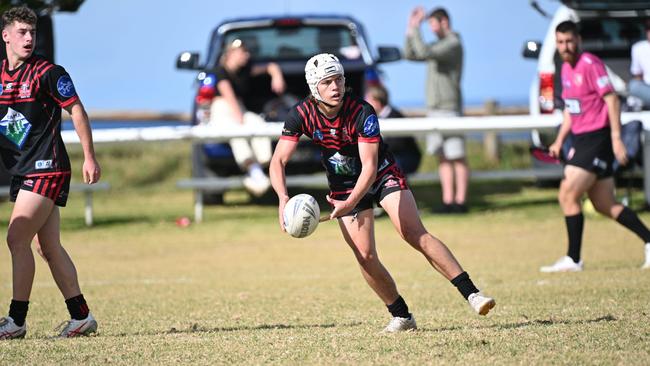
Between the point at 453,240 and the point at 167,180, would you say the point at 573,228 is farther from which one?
the point at 167,180

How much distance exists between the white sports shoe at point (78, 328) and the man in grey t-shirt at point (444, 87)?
360 inches

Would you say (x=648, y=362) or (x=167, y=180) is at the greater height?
(x=648, y=362)

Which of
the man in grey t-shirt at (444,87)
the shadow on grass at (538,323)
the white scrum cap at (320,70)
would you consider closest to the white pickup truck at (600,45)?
the man in grey t-shirt at (444,87)

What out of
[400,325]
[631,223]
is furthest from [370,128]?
A: [631,223]

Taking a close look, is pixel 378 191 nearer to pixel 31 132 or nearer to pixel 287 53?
pixel 31 132

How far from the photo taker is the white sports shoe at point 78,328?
808 centimetres

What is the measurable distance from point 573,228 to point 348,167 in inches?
179

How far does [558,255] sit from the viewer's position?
13422 millimetres

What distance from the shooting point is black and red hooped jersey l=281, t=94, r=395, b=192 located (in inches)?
301

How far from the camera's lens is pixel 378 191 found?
7891 millimetres

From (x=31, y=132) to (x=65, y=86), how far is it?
13.9 inches

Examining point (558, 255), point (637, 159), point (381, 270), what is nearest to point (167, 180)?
point (637, 159)

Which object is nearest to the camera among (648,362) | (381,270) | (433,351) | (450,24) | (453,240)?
(648,362)

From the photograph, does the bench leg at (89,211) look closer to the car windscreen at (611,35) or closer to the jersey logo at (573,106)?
the car windscreen at (611,35)
